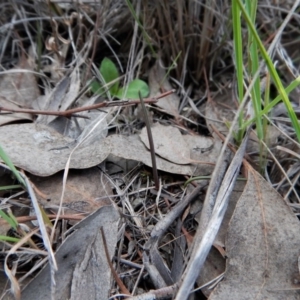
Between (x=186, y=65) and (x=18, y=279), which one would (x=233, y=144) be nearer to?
(x=186, y=65)

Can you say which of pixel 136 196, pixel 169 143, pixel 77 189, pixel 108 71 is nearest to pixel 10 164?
pixel 77 189

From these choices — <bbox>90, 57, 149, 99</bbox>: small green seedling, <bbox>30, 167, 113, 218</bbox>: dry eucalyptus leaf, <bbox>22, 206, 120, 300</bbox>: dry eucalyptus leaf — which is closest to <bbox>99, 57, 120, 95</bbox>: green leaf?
<bbox>90, 57, 149, 99</bbox>: small green seedling

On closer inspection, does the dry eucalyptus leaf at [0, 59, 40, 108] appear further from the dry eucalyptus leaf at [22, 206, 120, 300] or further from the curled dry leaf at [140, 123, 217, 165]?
the dry eucalyptus leaf at [22, 206, 120, 300]

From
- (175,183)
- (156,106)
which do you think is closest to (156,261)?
(175,183)

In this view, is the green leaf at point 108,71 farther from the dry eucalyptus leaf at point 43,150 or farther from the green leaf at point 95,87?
the dry eucalyptus leaf at point 43,150

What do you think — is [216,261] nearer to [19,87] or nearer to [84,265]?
[84,265]
